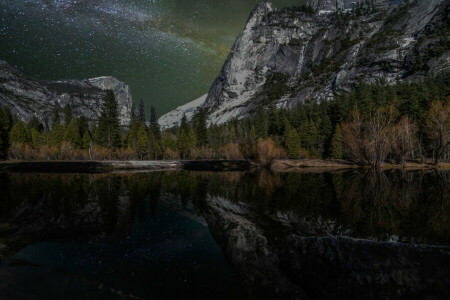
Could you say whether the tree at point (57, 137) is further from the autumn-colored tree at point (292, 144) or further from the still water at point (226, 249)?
the autumn-colored tree at point (292, 144)

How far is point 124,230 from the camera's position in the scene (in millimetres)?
8305

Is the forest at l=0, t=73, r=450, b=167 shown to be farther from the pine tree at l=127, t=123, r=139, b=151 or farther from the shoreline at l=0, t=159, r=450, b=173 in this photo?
the shoreline at l=0, t=159, r=450, b=173

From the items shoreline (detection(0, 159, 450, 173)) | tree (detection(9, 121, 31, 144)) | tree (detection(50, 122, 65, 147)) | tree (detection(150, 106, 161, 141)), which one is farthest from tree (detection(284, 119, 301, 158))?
tree (detection(9, 121, 31, 144))

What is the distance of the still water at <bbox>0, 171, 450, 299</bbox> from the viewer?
3.83 metres

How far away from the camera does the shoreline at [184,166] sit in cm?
3731

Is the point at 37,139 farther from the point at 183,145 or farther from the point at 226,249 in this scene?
the point at 226,249

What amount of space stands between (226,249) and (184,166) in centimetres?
4190

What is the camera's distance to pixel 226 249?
22.4ft

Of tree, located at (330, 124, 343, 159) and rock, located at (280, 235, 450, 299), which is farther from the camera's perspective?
tree, located at (330, 124, 343, 159)

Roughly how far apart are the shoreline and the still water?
28625 millimetres

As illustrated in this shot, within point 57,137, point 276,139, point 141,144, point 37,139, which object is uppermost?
point 57,137

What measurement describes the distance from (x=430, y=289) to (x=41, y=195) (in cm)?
1869

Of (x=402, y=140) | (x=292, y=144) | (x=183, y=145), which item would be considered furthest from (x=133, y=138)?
(x=402, y=140)

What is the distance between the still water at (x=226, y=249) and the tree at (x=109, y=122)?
175ft
